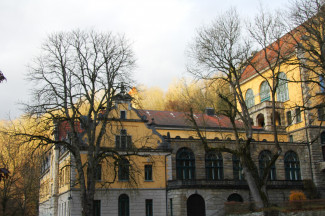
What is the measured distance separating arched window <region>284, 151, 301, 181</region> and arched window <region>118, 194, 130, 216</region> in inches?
706

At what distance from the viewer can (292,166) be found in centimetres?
4156

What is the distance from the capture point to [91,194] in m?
23.7

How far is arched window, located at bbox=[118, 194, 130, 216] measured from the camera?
3419cm

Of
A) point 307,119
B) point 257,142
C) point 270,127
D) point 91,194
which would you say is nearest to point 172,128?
point 257,142

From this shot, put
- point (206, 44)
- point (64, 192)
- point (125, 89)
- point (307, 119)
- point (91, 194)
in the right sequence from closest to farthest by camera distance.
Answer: point (91, 194) → point (125, 89) → point (206, 44) → point (64, 192) → point (307, 119)

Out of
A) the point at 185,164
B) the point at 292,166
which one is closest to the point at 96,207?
the point at 185,164

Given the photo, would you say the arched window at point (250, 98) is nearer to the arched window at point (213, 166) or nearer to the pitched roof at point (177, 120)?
the pitched roof at point (177, 120)

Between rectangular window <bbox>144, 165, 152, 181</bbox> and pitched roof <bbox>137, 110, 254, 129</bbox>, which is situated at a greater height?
pitched roof <bbox>137, 110, 254, 129</bbox>

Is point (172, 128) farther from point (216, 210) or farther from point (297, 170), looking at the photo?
point (297, 170)

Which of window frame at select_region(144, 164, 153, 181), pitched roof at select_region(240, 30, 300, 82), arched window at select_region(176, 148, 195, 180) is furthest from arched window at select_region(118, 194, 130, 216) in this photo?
pitched roof at select_region(240, 30, 300, 82)

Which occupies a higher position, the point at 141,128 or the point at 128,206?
the point at 141,128

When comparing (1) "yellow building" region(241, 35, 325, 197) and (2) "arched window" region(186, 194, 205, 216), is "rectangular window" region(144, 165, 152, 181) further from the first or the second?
(1) "yellow building" region(241, 35, 325, 197)

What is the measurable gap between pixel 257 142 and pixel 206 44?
16.9m

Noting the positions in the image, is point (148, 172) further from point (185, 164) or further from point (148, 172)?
point (185, 164)
